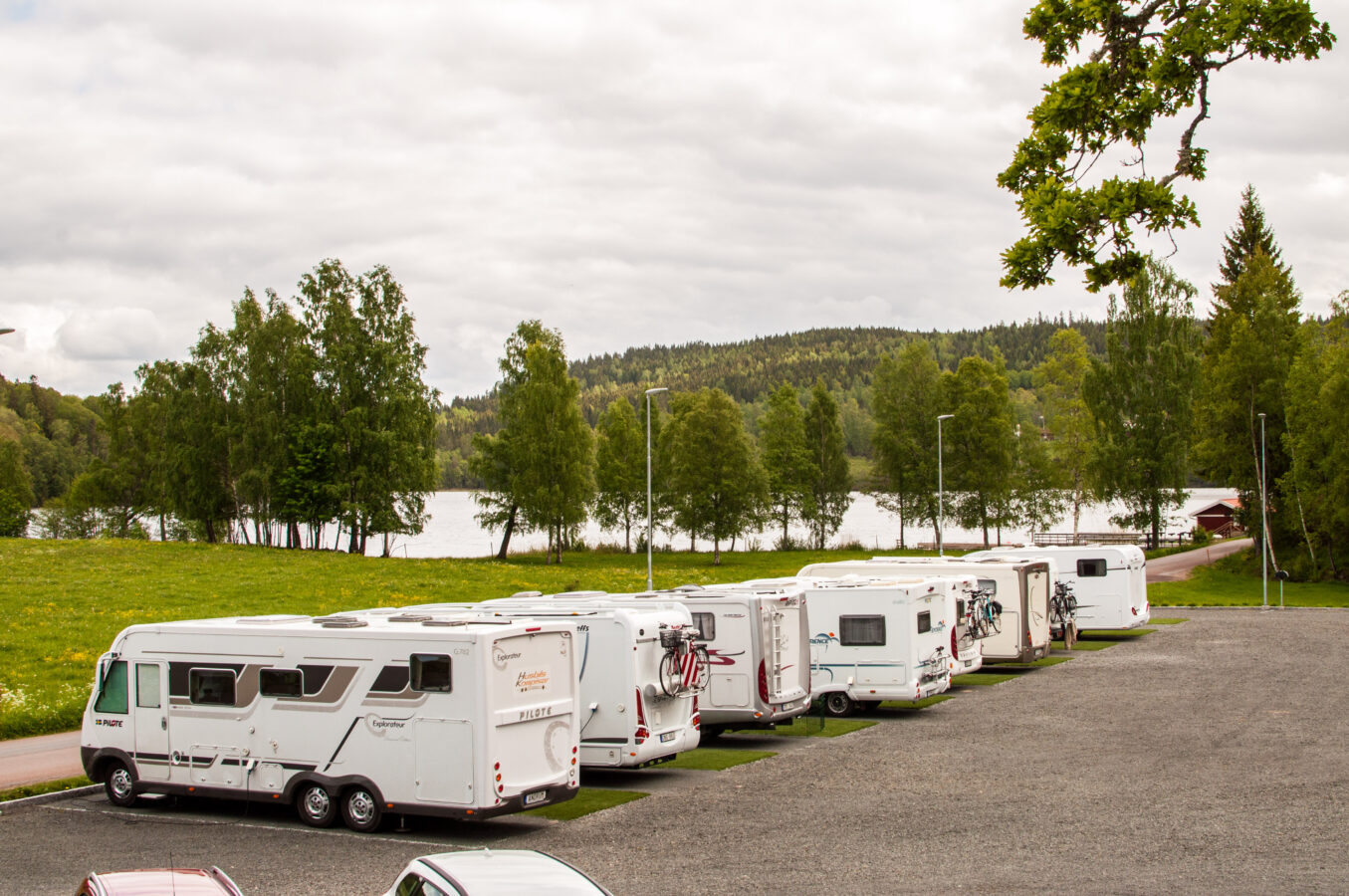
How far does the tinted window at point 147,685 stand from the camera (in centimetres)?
1418

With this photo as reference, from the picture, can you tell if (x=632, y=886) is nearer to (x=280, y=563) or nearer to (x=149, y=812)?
(x=149, y=812)

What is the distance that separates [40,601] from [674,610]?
68.9 ft

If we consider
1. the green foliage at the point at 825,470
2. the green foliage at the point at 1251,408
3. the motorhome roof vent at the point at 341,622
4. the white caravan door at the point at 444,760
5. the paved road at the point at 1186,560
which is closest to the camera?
the white caravan door at the point at 444,760

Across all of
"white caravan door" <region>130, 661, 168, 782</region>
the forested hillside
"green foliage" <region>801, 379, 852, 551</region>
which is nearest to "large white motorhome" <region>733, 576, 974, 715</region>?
"white caravan door" <region>130, 661, 168, 782</region>

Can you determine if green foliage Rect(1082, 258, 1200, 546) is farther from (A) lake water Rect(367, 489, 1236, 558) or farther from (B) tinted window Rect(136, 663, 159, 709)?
(B) tinted window Rect(136, 663, 159, 709)

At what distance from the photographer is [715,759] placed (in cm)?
1770

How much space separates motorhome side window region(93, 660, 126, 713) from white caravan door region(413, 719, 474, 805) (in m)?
4.49

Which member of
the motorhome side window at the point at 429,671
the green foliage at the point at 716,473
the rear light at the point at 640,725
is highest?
the green foliage at the point at 716,473

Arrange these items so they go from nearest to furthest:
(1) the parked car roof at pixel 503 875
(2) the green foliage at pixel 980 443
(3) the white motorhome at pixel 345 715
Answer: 1. (1) the parked car roof at pixel 503 875
2. (3) the white motorhome at pixel 345 715
3. (2) the green foliage at pixel 980 443

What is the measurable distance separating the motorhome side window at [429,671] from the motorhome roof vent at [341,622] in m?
1.12

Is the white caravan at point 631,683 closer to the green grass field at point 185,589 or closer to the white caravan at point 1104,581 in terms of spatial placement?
the green grass field at point 185,589

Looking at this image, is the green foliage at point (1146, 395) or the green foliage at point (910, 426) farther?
the green foliage at point (910, 426)

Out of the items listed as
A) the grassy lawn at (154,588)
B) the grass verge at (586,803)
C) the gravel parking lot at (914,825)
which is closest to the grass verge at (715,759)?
the gravel parking lot at (914,825)

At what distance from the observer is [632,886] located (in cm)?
1072
